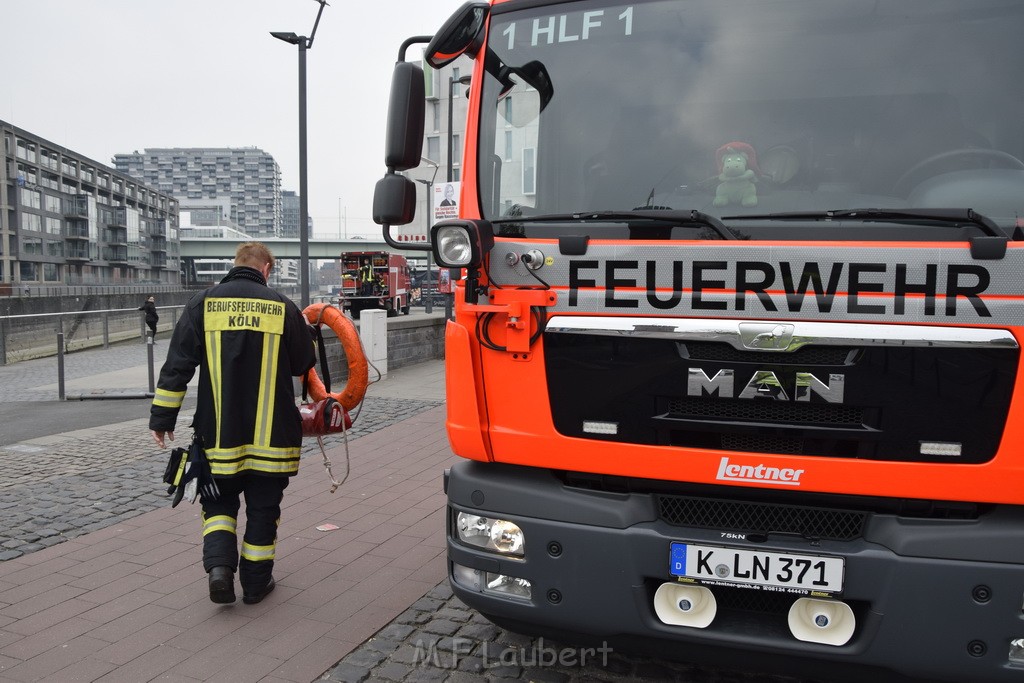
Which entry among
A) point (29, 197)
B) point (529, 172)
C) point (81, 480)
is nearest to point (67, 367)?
point (81, 480)

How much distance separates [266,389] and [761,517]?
8.22ft

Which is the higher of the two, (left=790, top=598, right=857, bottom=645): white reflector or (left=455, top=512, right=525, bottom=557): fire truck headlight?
(left=455, top=512, right=525, bottom=557): fire truck headlight

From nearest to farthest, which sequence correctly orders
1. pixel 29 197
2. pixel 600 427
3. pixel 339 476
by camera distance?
pixel 600 427 < pixel 339 476 < pixel 29 197

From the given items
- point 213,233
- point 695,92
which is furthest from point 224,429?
point 213,233

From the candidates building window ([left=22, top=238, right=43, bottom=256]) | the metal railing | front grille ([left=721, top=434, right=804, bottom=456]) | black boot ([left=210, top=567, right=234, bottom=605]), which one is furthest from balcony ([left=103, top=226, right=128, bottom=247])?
front grille ([left=721, top=434, right=804, bottom=456])

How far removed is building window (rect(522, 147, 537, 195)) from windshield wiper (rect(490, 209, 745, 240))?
0.16 metres

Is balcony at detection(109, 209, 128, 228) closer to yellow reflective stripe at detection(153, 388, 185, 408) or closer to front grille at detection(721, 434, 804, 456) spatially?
yellow reflective stripe at detection(153, 388, 185, 408)

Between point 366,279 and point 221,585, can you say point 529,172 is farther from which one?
point 366,279

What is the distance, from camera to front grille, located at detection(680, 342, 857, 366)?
8.75 feet

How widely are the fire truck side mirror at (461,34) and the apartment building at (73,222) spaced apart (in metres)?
72.9

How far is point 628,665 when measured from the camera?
3549 millimetres

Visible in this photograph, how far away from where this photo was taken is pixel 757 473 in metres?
2.75

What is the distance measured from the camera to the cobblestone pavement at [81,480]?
5465mm

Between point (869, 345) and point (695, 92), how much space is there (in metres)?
1.16
